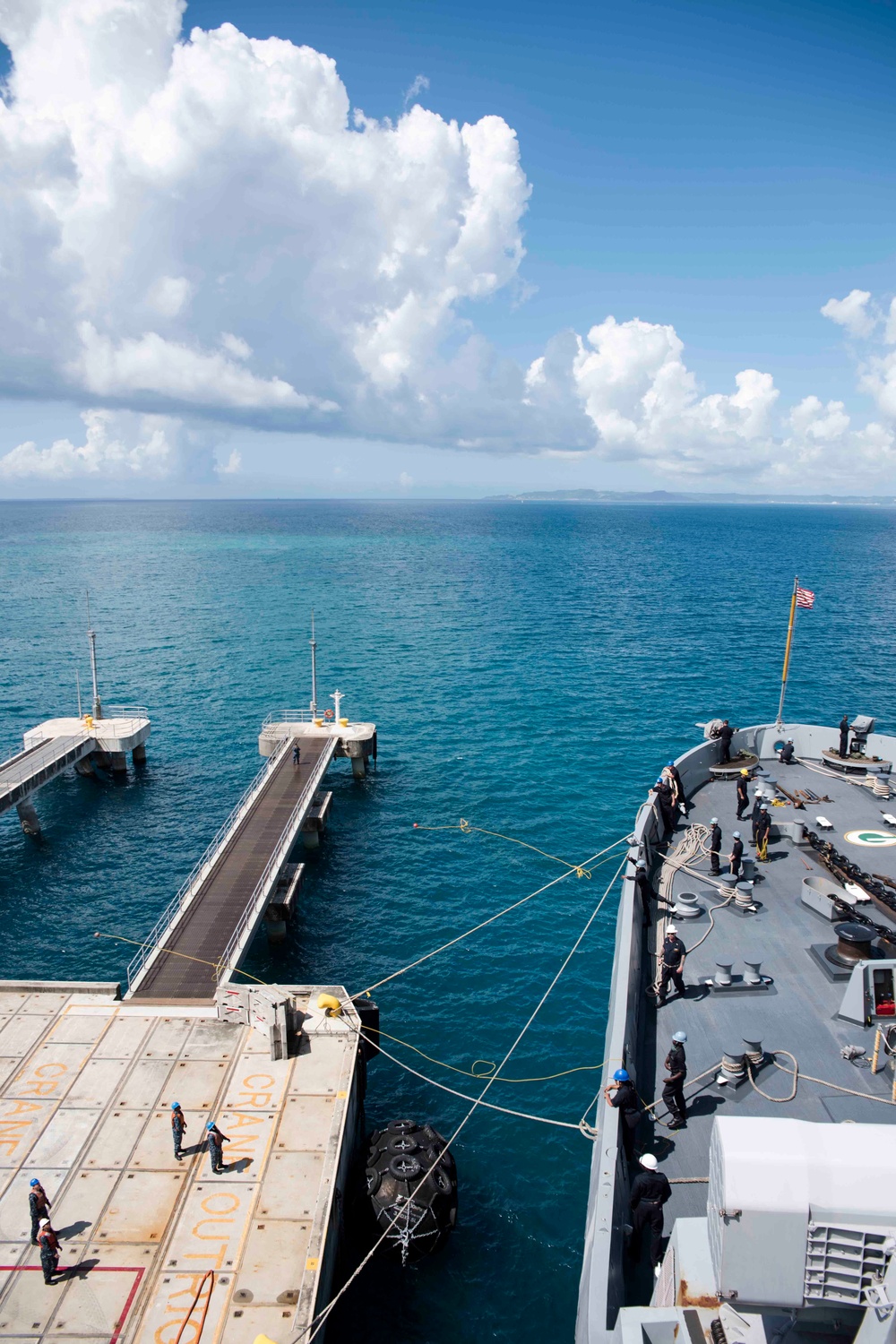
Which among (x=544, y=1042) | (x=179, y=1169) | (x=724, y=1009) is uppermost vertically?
(x=724, y=1009)

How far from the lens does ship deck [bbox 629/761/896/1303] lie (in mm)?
14320

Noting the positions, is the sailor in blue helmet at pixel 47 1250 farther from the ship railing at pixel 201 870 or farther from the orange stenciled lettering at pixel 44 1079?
the ship railing at pixel 201 870

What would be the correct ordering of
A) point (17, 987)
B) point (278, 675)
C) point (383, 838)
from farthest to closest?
point (278, 675)
point (383, 838)
point (17, 987)

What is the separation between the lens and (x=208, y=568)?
139m

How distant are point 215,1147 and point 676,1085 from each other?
30.5 feet

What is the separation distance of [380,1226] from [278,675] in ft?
167

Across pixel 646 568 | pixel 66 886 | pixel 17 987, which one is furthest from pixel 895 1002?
→ pixel 646 568

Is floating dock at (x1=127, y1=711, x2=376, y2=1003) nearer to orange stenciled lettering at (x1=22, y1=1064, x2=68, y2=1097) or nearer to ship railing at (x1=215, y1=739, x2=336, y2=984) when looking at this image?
ship railing at (x1=215, y1=739, x2=336, y2=984)

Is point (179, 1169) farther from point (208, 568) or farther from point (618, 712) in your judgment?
point (208, 568)

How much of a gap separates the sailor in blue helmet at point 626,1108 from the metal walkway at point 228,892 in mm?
13415

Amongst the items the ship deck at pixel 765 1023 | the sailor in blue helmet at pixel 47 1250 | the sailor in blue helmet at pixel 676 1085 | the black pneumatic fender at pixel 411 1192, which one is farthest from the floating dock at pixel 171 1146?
the sailor in blue helmet at pixel 676 1085

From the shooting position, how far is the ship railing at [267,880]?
26.4 meters

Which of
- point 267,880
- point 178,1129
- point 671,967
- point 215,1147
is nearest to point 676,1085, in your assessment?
point 671,967

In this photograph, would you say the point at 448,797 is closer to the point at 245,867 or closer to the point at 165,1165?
the point at 245,867
